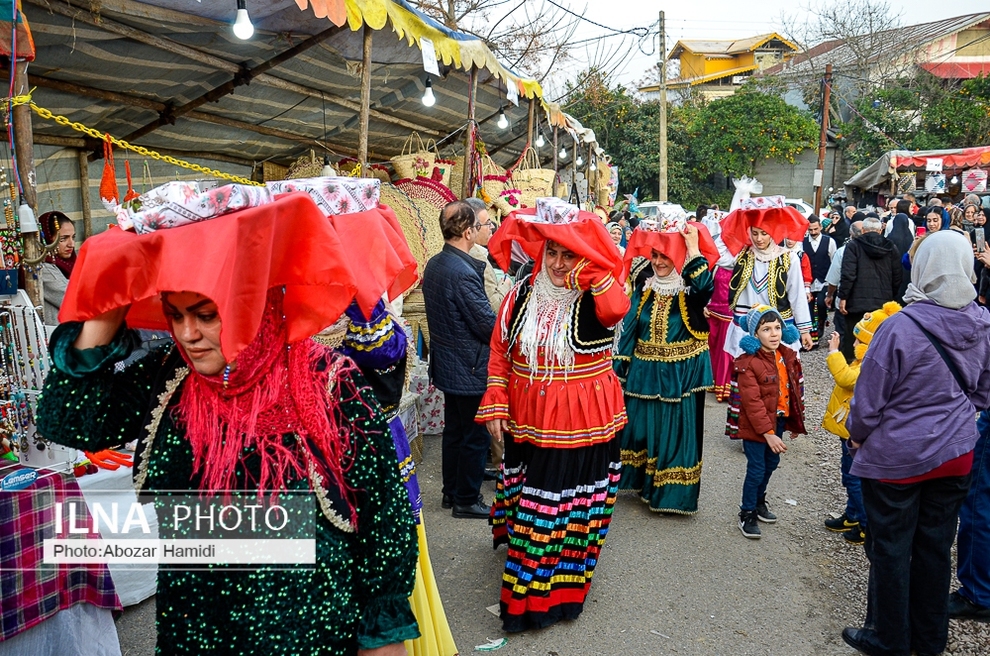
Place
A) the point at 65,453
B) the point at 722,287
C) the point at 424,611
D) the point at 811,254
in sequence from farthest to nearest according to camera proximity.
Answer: the point at 811,254, the point at 722,287, the point at 65,453, the point at 424,611

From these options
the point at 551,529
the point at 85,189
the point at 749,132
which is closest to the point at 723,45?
the point at 749,132

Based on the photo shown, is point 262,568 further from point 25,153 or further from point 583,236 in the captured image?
point 25,153

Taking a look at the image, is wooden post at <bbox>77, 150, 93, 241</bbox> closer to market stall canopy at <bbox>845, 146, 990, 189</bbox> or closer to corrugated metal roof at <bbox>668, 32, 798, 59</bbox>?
market stall canopy at <bbox>845, 146, 990, 189</bbox>

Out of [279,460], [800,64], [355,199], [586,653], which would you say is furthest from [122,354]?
Answer: [800,64]

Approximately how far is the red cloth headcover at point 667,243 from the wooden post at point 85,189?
4342 millimetres

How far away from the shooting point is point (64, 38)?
13.1 ft

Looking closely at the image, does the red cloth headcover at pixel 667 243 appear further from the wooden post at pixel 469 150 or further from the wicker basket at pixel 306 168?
the wicker basket at pixel 306 168

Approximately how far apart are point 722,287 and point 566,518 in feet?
15.0

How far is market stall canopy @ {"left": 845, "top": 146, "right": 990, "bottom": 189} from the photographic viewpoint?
1841cm

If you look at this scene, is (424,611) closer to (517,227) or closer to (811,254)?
(517,227)

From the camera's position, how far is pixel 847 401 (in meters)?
4.18

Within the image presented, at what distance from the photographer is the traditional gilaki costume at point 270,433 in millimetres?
1552

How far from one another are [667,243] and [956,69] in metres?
32.7

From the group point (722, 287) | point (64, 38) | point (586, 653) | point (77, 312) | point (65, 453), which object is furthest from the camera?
point (722, 287)
